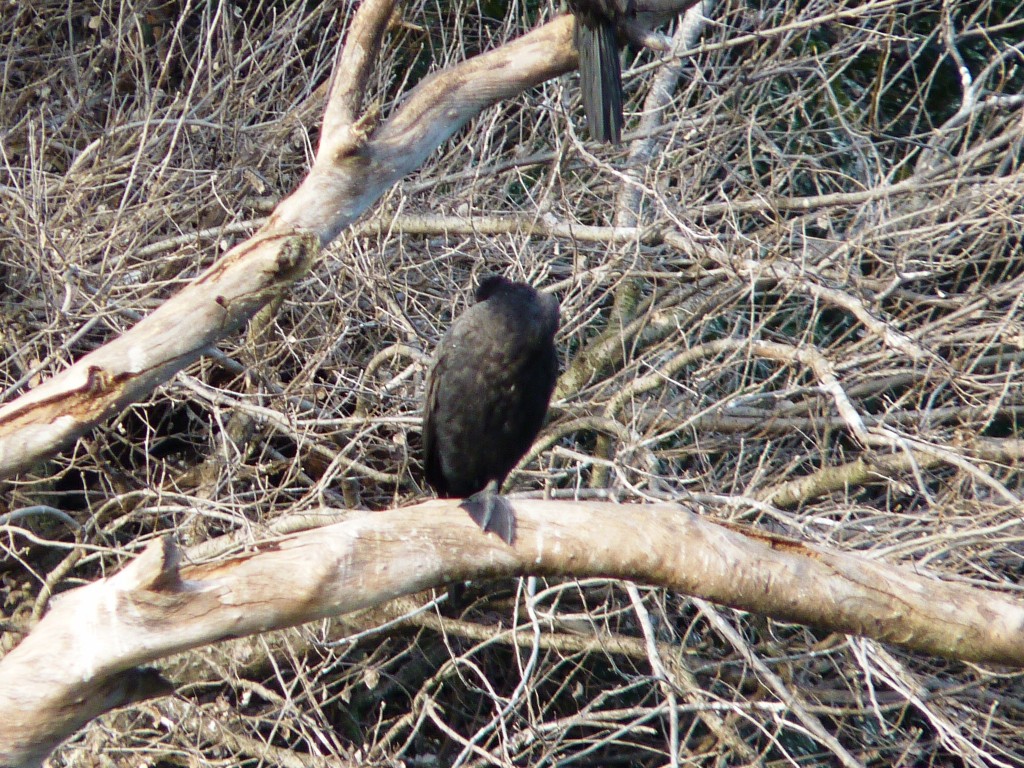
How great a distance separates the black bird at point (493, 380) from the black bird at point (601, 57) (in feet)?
2.03

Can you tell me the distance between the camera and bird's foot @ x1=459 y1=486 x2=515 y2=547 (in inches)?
93.4

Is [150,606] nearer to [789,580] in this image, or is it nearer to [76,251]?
[789,580]

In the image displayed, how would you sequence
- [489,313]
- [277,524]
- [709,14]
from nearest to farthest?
1. [489,313]
2. [277,524]
3. [709,14]

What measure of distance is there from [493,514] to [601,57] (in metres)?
1.49

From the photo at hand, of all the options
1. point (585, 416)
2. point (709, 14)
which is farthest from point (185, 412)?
point (709, 14)

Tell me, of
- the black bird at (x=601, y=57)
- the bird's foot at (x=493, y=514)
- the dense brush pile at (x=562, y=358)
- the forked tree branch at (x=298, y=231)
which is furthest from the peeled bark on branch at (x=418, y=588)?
the black bird at (x=601, y=57)

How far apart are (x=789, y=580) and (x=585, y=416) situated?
1.68m

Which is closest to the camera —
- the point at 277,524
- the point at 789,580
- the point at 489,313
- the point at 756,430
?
the point at 789,580

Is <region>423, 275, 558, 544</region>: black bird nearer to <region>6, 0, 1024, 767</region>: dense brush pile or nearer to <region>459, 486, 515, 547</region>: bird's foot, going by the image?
<region>6, 0, 1024, 767</region>: dense brush pile

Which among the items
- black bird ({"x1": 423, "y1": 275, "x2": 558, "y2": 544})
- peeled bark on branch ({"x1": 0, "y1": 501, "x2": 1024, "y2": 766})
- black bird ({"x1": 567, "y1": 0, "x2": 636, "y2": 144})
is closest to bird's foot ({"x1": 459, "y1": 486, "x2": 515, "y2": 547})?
peeled bark on branch ({"x1": 0, "y1": 501, "x2": 1024, "y2": 766})

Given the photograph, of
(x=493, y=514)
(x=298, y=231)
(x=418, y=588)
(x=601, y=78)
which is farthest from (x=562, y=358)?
(x=418, y=588)

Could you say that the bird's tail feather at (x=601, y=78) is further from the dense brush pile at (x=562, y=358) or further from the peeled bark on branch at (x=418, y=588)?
the peeled bark on branch at (x=418, y=588)

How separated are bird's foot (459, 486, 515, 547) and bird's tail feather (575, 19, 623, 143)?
1294 mm

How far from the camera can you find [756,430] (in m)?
4.35
